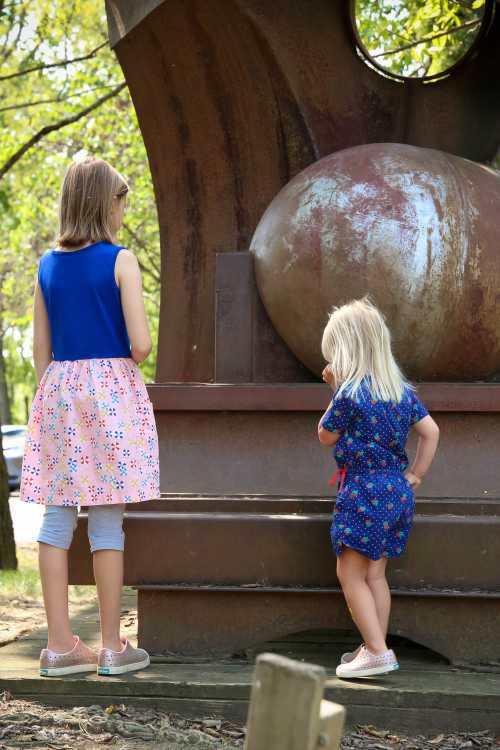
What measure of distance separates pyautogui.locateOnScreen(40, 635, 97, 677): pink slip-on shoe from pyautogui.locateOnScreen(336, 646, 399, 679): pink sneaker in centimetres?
89

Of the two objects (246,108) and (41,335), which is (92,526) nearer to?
(41,335)

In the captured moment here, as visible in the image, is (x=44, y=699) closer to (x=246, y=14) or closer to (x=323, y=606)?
(x=323, y=606)

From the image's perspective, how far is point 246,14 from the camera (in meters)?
5.11

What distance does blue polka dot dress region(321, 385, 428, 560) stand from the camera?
3854 millimetres

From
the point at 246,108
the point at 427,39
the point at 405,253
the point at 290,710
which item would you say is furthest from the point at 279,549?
the point at 427,39

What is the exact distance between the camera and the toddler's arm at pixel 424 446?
3.93 metres

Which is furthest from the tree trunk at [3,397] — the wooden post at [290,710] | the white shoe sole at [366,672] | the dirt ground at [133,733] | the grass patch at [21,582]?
the wooden post at [290,710]

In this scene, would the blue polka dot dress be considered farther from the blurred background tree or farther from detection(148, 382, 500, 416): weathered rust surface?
the blurred background tree

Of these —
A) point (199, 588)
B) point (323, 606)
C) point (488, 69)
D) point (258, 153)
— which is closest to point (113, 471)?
point (199, 588)

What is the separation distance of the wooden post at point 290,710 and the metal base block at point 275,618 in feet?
7.38

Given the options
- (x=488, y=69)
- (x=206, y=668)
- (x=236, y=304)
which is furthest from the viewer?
(x=488, y=69)

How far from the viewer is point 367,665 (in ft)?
12.8

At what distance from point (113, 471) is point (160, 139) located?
2287 millimetres

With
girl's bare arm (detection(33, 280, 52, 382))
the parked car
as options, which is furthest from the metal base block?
the parked car
